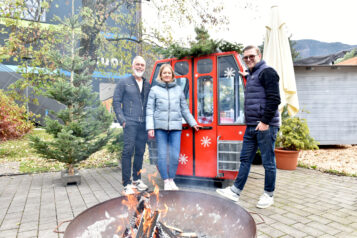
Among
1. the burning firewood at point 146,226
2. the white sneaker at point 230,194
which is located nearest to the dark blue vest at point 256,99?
the white sneaker at point 230,194

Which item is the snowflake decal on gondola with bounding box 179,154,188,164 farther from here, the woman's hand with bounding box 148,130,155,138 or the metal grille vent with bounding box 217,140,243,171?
the woman's hand with bounding box 148,130,155,138

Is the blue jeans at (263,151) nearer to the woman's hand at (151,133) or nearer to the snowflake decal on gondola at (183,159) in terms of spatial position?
the snowflake decal on gondola at (183,159)

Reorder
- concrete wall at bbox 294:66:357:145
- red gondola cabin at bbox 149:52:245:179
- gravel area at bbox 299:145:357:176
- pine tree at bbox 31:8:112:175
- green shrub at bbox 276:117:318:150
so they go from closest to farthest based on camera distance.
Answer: red gondola cabin at bbox 149:52:245:179, pine tree at bbox 31:8:112:175, green shrub at bbox 276:117:318:150, gravel area at bbox 299:145:357:176, concrete wall at bbox 294:66:357:145

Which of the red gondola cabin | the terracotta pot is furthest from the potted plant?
the red gondola cabin

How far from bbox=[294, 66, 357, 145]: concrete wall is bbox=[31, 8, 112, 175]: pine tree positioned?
7176 millimetres

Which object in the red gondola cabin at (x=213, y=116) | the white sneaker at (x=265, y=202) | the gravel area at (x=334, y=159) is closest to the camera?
the white sneaker at (x=265, y=202)

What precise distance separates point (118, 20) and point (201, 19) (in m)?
2.83

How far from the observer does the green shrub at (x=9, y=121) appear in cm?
941

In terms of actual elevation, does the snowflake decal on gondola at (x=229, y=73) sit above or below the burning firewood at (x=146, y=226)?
above

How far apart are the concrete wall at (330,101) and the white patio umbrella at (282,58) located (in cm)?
435

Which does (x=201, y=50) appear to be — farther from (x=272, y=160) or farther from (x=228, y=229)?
(x=228, y=229)

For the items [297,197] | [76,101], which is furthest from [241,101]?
[76,101]

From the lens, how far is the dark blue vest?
3.12m

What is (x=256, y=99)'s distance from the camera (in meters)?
3.16
